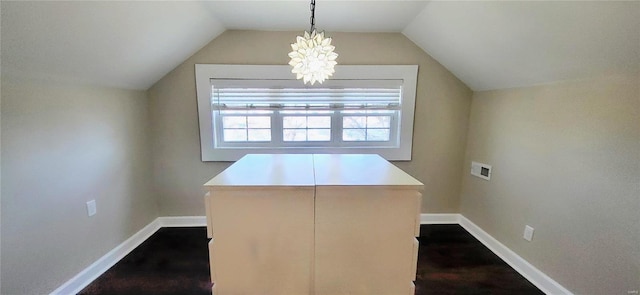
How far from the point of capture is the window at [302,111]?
8.05ft

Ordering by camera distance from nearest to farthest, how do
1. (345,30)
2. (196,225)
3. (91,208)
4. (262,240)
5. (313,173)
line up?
(262,240)
(313,173)
(91,208)
(345,30)
(196,225)

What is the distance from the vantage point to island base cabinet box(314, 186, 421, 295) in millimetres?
1114

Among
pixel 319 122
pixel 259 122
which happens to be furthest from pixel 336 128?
pixel 259 122

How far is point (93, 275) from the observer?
6.03 ft

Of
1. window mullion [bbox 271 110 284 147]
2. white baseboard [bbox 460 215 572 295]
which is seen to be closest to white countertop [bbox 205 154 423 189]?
window mullion [bbox 271 110 284 147]

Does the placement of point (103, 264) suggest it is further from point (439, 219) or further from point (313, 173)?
point (439, 219)

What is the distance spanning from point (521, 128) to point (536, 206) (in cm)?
60

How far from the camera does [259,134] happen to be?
262 centimetres

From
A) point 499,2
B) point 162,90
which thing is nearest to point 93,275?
point 162,90

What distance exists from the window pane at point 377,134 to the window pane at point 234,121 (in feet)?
4.31

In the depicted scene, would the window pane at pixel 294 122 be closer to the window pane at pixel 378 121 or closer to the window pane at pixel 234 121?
the window pane at pixel 234 121

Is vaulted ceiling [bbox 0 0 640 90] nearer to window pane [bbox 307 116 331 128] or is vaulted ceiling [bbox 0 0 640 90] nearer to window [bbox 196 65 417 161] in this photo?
window [bbox 196 65 417 161]

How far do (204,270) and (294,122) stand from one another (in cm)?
152

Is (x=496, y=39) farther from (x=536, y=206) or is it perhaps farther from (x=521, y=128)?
(x=536, y=206)
